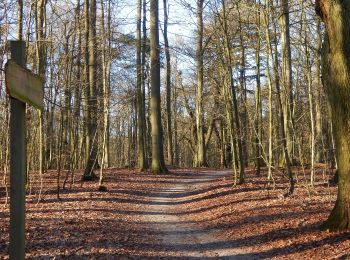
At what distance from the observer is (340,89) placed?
8.27m

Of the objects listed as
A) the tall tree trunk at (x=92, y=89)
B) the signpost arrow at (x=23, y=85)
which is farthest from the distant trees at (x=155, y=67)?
the signpost arrow at (x=23, y=85)

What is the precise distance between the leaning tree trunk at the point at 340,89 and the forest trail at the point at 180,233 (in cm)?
213

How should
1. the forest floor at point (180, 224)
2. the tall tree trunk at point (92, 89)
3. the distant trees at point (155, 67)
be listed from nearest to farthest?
the forest floor at point (180, 224), the distant trees at point (155, 67), the tall tree trunk at point (92, 89)

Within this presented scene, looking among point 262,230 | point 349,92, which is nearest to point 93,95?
point 262,230

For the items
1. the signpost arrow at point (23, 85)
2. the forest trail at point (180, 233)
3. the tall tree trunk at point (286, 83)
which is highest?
the tall tree trunk at point (286, 83)

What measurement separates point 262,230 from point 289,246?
59.9 inches

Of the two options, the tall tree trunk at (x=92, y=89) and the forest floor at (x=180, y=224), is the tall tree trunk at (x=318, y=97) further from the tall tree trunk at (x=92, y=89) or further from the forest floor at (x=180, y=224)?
the tall tree trunk at (x=92, y=89)

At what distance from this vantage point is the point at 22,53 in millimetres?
4082

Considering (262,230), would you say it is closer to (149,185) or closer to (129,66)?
(149,185)

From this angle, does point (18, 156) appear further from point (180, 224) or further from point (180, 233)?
point (180, 224)

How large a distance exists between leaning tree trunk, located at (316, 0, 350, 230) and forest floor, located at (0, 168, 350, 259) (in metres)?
0.51

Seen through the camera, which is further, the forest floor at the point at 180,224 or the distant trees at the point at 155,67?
the distant trees at the point at 155,67

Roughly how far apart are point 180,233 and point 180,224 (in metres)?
1.09

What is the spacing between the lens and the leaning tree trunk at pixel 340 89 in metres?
8.14
